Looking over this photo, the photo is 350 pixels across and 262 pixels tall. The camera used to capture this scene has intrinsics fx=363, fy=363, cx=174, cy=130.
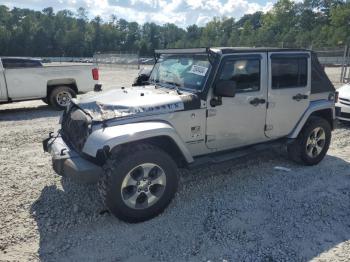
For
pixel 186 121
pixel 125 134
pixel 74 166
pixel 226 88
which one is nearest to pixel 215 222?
pixel 186 121

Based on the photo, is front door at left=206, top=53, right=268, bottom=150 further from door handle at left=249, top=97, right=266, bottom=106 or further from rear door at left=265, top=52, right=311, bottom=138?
rear door at left=265, top=52, right=311, bottom=138

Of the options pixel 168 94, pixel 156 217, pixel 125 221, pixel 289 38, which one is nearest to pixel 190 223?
pixel 156 217

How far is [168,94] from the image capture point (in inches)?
182

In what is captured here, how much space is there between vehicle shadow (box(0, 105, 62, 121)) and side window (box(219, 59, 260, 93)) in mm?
6700

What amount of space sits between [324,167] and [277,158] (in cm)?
77

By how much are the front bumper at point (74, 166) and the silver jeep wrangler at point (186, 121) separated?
1cm

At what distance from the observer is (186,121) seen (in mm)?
4469

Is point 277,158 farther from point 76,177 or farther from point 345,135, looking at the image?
point 76,177

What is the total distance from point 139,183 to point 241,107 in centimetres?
182

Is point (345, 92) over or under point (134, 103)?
under

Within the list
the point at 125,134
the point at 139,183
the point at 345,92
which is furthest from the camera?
the point at 345,92

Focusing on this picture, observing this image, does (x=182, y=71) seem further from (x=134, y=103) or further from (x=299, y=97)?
(x=299, y=97)

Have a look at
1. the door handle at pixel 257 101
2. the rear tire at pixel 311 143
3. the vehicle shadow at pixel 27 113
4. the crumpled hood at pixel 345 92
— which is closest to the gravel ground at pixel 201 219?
the rear tire at pixel 311 143

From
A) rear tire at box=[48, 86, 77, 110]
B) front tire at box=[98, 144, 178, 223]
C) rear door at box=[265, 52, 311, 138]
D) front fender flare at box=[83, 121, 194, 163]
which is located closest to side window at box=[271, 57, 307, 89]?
rear door at box=[265, 52, 311, 138]
